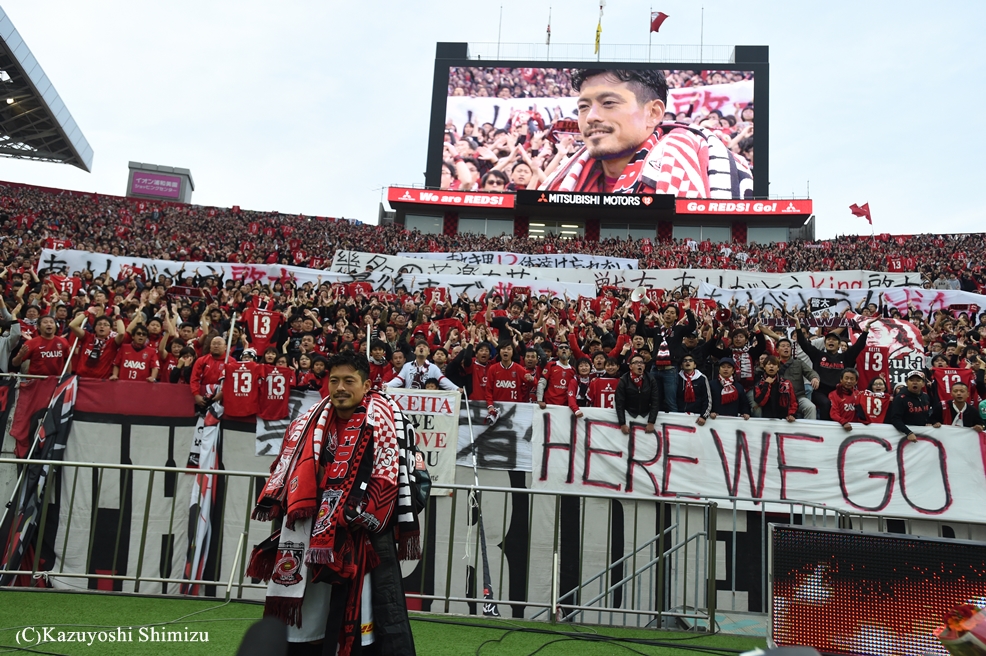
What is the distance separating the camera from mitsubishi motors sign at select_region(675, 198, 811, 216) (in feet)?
135

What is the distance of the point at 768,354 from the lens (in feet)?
31.6

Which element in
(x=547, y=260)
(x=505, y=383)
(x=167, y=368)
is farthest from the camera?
(x=547, y=260)

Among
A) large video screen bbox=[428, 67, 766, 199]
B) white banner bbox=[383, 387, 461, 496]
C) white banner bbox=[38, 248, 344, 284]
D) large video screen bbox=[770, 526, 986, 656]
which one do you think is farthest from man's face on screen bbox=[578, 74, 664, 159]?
large video screen bbox=[770, 526, 986, 656]

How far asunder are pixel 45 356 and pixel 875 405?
11391 millimetres

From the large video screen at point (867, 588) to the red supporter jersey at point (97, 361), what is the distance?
8936 millimetres

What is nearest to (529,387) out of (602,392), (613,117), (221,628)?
(602,392)

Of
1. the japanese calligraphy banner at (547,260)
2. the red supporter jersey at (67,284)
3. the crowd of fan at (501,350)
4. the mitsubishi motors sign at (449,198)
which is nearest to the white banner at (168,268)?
the crowd of fan at (501,350)

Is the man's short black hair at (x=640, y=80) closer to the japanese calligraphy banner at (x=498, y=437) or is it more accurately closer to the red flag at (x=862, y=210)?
the red flag at (x=862, y=210)

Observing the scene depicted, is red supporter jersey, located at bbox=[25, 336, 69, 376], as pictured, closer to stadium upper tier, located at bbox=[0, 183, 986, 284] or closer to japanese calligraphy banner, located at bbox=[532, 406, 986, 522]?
japanese calligraphy banner, located at bbox=[532, 406, 986, 522]

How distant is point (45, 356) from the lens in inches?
364

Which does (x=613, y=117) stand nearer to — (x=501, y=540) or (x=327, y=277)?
(x=327, y=277)

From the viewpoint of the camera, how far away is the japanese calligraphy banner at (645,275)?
2138 centimetres

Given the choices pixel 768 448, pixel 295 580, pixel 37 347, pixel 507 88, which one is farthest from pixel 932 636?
pixel 507 88

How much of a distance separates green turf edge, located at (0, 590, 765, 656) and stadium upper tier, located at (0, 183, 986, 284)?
18.5 meters
